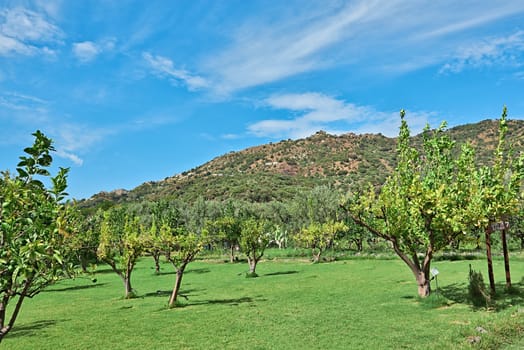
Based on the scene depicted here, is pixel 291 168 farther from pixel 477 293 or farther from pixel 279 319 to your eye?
pixel 279 319

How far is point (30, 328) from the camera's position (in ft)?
53.7

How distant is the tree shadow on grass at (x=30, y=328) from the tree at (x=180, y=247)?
5355 millimetres

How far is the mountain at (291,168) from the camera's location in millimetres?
102875

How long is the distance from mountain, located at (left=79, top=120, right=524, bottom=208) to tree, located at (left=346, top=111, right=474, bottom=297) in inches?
2813

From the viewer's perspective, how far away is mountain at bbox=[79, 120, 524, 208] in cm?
10288

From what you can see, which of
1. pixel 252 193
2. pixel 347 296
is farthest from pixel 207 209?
pixel 347 296

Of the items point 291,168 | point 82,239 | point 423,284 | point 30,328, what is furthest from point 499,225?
point 291,168

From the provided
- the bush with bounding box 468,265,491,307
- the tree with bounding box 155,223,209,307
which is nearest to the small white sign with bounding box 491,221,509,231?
the bush with bounding box 468,265,491,307

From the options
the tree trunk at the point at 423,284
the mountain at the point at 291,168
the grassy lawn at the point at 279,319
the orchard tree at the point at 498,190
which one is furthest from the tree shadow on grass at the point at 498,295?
the mountain at the point at 291,168

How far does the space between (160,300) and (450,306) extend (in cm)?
1482

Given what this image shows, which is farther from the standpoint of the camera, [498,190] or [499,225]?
[499,225]

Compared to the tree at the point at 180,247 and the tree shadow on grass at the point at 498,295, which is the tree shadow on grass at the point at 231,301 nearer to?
the tree at the point at 180,247

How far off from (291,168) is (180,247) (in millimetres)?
114170

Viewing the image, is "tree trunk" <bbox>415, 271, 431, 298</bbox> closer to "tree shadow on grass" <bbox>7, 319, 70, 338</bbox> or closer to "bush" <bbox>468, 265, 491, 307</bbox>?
"bush" <bbox>468, 265, 491, 307</bbox>
